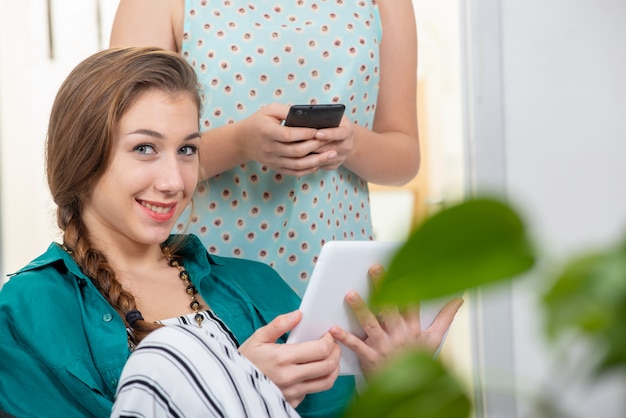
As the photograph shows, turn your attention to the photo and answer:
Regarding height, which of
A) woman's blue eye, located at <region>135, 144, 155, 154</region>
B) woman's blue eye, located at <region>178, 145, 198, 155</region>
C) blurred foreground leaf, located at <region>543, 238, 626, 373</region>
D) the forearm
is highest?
blurred foreground leaf, located at <region>543, 238, 626, 373</region>

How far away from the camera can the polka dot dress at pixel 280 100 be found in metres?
1.64

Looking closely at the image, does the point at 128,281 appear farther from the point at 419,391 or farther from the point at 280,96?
the point at 419,391

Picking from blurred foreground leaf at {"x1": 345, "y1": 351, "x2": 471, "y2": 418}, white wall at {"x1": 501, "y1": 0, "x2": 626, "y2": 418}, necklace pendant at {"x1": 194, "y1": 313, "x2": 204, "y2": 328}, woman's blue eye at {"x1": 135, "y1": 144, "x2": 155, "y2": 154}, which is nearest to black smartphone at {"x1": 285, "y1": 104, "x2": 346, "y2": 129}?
woman's blue eye at {"x1": 135, "y1": 144, "x2": 155, "y2": 154}

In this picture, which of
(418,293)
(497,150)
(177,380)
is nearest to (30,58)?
(497,150)

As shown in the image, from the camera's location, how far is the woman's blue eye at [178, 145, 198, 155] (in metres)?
1.43

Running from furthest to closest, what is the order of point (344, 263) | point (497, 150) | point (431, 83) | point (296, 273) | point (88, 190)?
point (431, 83), point (497, 150), point (296, 273), point (88, 190), point (344, 263)

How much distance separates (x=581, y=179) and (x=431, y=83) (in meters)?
0.56

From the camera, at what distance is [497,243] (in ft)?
0.59

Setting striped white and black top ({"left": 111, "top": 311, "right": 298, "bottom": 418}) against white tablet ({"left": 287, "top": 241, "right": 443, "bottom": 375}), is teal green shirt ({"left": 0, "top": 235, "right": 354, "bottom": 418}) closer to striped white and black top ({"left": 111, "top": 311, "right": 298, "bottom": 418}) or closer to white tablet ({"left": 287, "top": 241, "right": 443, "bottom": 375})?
white tablet ({"left": 287, "top": 241, "right": 443, "bottom": 375})

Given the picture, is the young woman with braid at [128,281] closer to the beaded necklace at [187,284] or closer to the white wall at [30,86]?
the beaded necklace at [187,284]

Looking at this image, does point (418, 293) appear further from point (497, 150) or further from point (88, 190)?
point (497, 150)

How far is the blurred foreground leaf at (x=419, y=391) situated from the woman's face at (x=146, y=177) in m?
1.19

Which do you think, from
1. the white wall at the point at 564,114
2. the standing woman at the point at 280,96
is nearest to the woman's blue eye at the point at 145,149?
the standing woman at the point at 280,96

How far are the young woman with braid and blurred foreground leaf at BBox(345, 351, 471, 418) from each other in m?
→ 0.98
